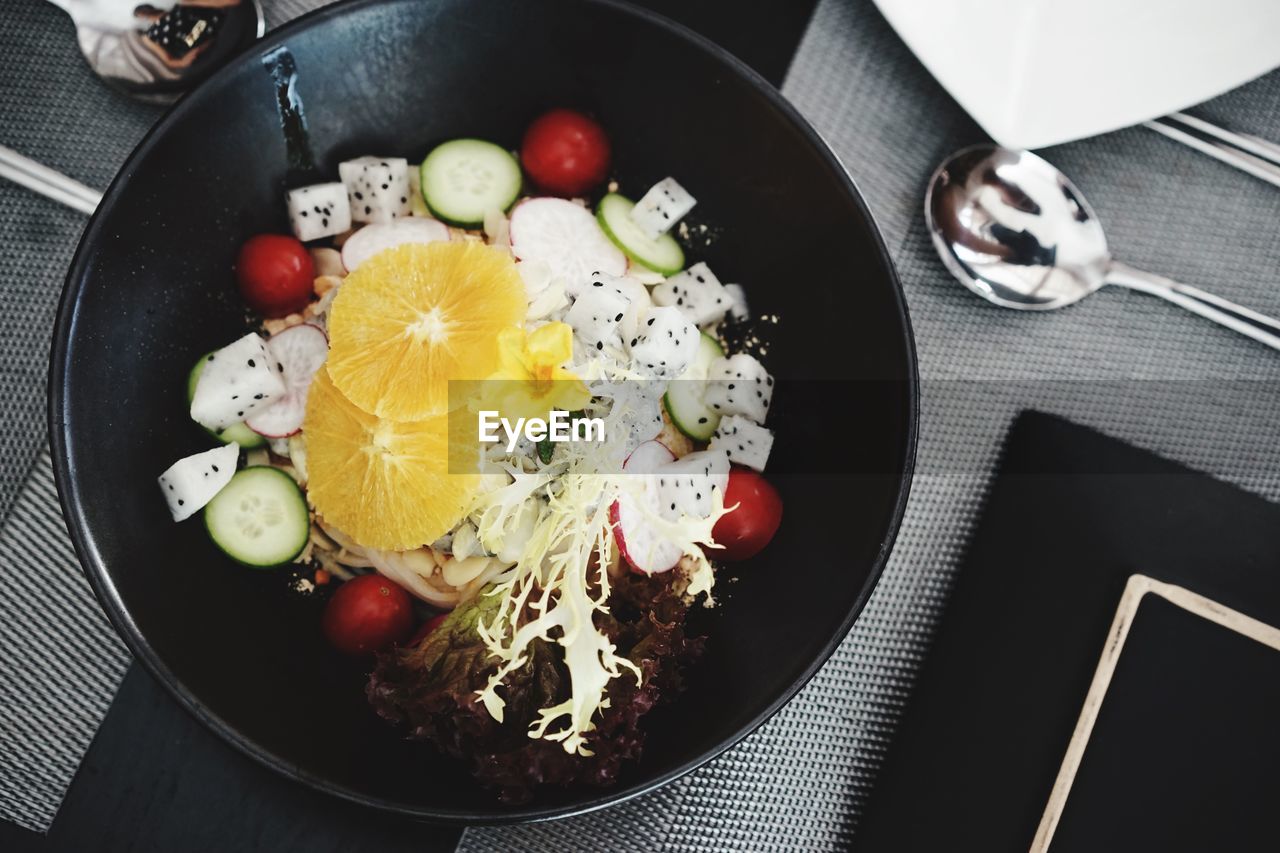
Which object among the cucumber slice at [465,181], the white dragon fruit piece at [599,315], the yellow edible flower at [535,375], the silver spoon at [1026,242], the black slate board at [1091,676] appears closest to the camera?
the yellow edible flower at [535,375]

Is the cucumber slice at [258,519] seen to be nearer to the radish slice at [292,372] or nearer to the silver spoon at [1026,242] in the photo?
the radish slice at [292,372]

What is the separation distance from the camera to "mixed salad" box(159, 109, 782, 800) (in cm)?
152

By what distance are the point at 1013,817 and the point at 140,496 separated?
1685 millimetres

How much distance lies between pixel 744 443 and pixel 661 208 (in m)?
Answer: 0.50

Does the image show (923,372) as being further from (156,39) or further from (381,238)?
(156,39)

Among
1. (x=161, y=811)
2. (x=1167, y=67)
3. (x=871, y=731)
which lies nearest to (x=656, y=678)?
(x=871, y=731)

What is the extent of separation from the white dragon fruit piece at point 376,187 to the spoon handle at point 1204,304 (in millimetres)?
1486

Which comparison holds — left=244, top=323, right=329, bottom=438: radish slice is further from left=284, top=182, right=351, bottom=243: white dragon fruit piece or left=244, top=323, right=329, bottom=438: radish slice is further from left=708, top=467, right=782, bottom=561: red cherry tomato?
left=708, top=467, right=782, bottom=561: red cherry tomato

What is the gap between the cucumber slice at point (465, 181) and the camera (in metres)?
1.82

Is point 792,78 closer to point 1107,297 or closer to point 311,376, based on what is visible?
point 1107,297

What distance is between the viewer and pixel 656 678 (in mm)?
1663

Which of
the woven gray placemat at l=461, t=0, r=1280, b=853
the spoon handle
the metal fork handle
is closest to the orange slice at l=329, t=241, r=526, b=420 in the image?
the woven gray placemat at l=461, t=0, r=1280, b=853

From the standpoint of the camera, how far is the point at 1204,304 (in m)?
1.97

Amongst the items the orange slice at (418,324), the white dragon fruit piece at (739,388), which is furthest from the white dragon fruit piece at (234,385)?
the white dragon fruit piece at (739,388)
